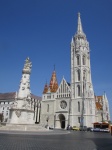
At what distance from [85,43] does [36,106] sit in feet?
112

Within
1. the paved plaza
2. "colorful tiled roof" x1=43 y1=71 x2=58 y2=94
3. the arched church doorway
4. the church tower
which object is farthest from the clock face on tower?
the paved plaza

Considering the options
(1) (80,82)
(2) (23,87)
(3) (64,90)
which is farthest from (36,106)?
(2) (23,87)

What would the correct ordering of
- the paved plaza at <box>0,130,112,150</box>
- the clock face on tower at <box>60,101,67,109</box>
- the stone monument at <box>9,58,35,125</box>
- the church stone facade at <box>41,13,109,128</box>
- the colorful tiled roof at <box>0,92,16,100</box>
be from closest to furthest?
the paved plaza at <box>0,130,112,150</box> → the stone monument at <box>9,58,35,125</box> → the church stone facade at <box>41,13,109,128</box> → the clock face on tower at <box>60,101,67,109</box> → the colorful tiled roof at <box>0,92,16,100</box>

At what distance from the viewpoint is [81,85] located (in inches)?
2315

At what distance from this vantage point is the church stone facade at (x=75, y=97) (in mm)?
55750

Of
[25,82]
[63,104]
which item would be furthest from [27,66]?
[63,104]

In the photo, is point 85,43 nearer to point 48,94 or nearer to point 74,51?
point 74,51

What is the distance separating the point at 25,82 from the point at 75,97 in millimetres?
29250

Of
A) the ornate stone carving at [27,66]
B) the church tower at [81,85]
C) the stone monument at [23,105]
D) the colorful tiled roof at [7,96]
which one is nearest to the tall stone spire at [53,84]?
the church tower at [81,85]

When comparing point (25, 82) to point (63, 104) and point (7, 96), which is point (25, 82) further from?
point (7, 96)

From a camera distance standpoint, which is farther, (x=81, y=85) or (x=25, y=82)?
(x=81, y=85)

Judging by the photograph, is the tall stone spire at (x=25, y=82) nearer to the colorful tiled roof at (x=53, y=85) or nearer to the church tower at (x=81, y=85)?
the church tower at (x=81, y=85)

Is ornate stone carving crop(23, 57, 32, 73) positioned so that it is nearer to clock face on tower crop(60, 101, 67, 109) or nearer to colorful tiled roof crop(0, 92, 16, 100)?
clock face on tower crop(60, 101, 67, 109)

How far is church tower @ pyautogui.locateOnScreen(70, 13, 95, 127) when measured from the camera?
55.0 meters
